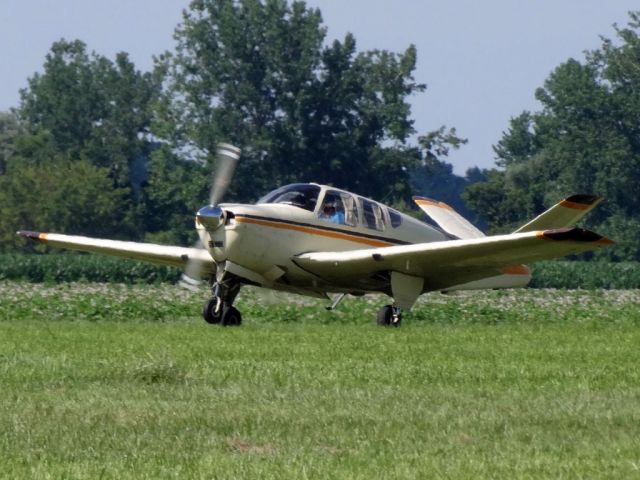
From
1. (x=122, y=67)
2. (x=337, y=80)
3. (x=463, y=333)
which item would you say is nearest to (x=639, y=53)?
(x=337, y=80)

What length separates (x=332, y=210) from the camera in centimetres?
2111

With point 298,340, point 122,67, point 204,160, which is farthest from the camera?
point 122,67

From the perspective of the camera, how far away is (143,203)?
3108 inches

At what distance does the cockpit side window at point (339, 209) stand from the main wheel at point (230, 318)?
1863mm

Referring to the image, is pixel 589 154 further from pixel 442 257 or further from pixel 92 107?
pixel 442 257

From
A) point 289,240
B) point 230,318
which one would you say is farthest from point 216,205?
point 230,318

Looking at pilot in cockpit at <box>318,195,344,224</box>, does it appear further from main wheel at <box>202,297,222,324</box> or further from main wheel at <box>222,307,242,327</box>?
main wheel at <box>202,297,222,324</box>

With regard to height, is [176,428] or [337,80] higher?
[337,80]

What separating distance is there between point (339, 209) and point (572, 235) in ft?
13.9

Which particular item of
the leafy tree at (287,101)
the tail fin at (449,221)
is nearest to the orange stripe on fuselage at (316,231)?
the tail fin at (449,221)

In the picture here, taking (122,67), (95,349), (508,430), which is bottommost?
(95,349)

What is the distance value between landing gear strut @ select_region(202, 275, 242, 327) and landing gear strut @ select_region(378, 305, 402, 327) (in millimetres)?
2141

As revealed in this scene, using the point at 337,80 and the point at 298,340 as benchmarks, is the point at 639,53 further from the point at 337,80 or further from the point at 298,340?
the point at 298,340

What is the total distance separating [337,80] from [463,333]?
59.7 metres
